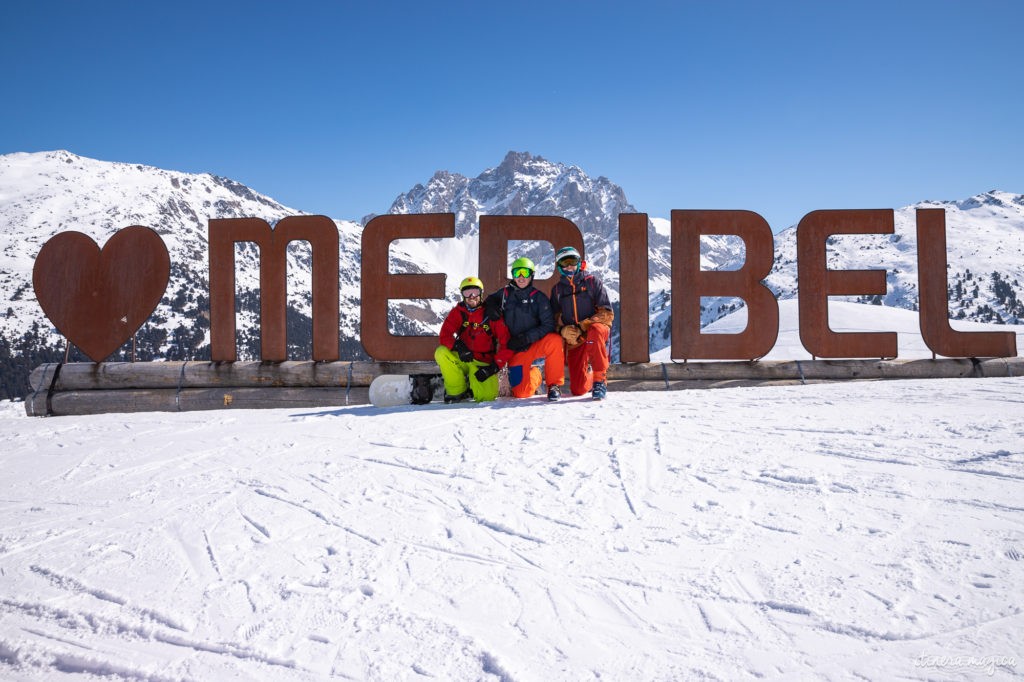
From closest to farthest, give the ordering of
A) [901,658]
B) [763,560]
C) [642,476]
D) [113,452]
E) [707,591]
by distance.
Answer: [901,658], [707,591], [763,560], [642,476], [113,452]

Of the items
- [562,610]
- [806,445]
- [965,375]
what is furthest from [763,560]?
[965,375]

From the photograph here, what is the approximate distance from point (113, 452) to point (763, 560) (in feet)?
15.8

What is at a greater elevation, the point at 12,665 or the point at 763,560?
the point at 763,560

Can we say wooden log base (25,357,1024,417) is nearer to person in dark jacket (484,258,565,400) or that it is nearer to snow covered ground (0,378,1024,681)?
person in dark jacket (484,258,565,400)

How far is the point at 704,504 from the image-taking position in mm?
2791

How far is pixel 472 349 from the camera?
6.29m

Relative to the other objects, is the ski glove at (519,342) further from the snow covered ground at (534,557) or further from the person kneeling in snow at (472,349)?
the snow covered ground at (534,557)

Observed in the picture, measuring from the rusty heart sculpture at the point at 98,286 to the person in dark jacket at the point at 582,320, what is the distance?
5.61 metres

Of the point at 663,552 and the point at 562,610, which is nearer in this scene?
the point at 562,610

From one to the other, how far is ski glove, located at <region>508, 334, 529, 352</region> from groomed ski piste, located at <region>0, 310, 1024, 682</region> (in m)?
1.97

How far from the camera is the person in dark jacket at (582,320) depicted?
6293 mm

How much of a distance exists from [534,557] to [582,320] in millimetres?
4288

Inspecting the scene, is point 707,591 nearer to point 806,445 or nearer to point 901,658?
point 901,658

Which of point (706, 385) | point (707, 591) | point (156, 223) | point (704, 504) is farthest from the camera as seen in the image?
point (156, 223)
